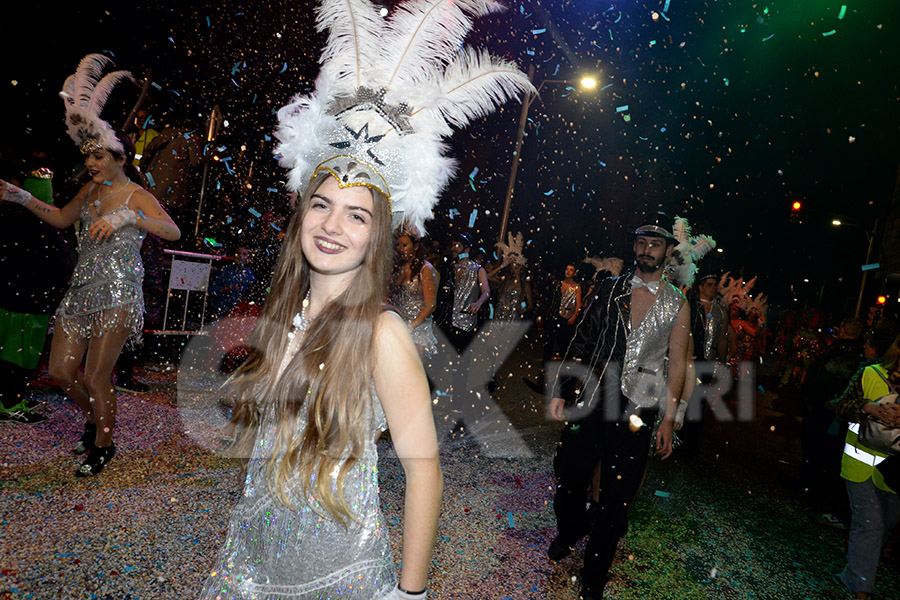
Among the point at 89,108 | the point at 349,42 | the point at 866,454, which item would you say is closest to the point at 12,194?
the point at 89,108

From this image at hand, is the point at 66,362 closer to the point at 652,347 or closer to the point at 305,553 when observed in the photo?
the point at 305,553

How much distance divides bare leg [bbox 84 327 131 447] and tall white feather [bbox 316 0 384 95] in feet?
9.91

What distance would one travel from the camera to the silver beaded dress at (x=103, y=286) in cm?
394

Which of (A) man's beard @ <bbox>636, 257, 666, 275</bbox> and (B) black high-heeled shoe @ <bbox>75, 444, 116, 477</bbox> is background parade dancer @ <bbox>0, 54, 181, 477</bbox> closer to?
(B) black high-heeled shoe @ <bbox>75, 444, 116, 477</bbox>

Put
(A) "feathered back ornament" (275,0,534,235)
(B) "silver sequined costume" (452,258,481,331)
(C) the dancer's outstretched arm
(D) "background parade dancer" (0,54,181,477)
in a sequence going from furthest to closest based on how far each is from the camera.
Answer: (B) "silver sequined costume" (452,258,481,331) → (D) "background parade dancer" (0,54,181,477) → (A) "feathered back ornament" (275,0,534,235) → (C) the dancer's outstretched arm

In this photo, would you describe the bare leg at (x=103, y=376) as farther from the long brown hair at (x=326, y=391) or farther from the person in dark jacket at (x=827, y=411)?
the person in dark jacket at (x=827, y=411)

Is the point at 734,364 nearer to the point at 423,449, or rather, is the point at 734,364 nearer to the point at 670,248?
the point at 670,248

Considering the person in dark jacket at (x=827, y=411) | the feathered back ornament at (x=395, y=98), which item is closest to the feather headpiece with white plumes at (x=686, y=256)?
the person in dark jacket at (x=827, y=411)

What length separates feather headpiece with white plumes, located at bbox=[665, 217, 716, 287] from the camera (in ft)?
17.0

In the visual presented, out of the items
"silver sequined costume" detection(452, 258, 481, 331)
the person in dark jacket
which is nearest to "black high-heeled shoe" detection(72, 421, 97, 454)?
"silver sequined costume" detection(452, 258, 481, 331)

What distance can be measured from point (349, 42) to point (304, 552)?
1.72 m

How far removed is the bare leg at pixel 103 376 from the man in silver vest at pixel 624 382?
3.31 m

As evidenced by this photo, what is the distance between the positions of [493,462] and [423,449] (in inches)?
173

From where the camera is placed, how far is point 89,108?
13.6ft
